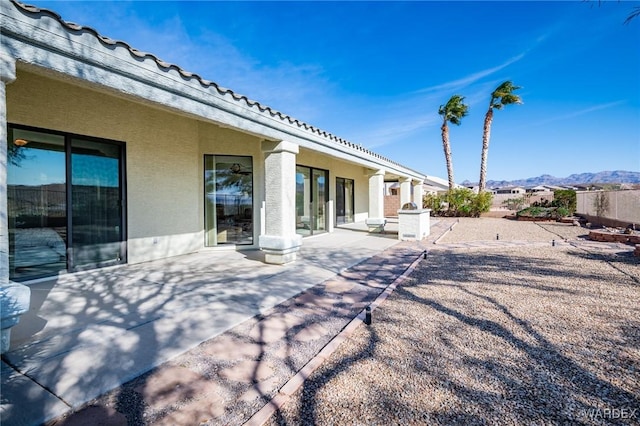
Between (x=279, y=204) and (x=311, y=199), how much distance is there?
18.7 ft

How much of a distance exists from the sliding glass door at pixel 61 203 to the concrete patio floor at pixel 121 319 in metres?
0.46

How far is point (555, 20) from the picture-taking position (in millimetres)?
10398

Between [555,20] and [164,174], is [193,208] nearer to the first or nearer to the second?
[164,174]

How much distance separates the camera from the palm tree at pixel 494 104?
2562 cm

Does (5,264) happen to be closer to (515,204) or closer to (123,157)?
(123,157)

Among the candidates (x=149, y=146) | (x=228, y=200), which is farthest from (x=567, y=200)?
(x=149, y=146)

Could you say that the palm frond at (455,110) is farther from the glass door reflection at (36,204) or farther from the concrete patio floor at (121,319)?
the glass door reflection at (36,204)

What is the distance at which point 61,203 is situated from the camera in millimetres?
6125

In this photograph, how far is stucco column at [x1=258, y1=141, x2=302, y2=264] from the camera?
23.8ft

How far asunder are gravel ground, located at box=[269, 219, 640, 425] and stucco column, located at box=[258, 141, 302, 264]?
115 inches

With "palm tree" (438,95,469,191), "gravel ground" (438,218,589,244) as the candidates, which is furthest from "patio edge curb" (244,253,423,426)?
"palm tree" (438,95,469,191)

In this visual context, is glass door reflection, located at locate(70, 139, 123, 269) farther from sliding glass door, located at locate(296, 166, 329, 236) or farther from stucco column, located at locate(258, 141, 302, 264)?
sliding glass door, located at locate(296, 166, 329, 236)

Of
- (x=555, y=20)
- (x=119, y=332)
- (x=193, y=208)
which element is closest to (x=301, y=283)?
(x=119, y=332)

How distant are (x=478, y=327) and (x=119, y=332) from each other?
449 centimetres
